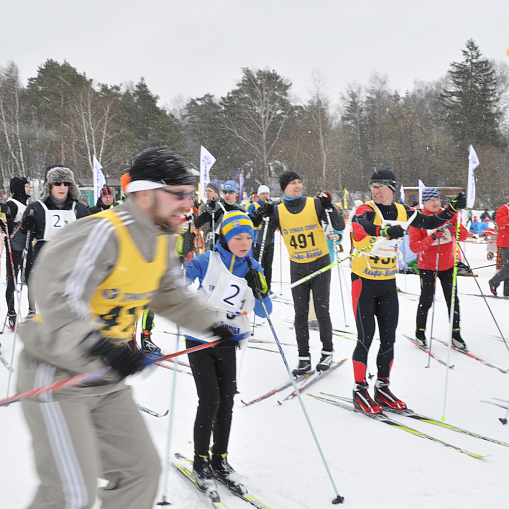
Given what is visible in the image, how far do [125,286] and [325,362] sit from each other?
10.7 feet

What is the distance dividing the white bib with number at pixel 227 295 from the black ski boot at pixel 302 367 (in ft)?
5.89

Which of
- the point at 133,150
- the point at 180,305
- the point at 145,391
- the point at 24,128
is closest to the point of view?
the point at 180,305

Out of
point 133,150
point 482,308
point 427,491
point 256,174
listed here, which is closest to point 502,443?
point 427,491

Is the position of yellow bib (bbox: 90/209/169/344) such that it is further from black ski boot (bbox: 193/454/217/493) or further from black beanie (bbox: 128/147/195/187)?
black ski boot (bbox: 193/454/217/493)

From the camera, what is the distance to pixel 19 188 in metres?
5.88

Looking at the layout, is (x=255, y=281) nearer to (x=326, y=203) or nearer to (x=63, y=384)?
(x=63, y=384)

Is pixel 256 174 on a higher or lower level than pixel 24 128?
lower

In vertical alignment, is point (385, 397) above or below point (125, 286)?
below

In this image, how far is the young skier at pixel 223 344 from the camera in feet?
8.30

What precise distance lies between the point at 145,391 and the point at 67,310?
2.83 meters

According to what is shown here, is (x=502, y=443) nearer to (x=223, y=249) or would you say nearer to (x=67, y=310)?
(x=223, y=249)

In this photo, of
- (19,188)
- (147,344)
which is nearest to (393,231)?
(147,344)

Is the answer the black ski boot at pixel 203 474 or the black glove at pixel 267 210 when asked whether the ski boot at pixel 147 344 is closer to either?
the black glove at pixel 267 210

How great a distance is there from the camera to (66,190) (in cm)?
481
